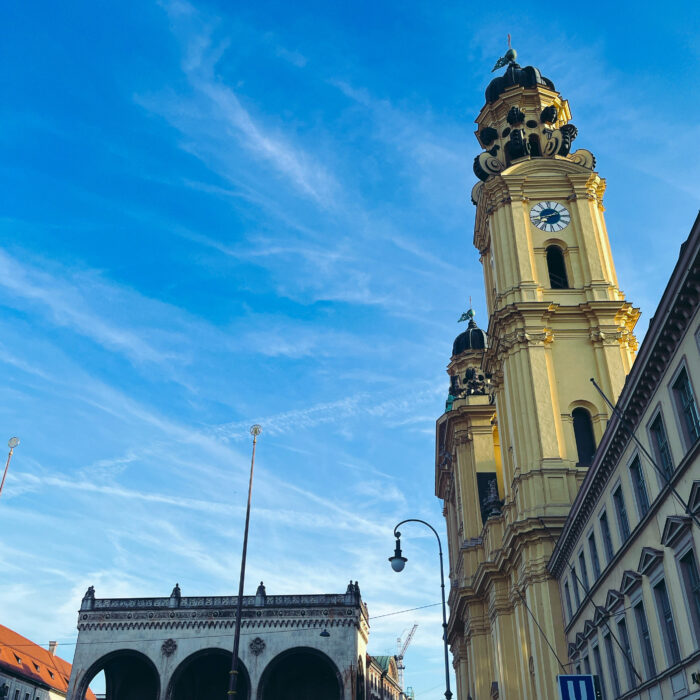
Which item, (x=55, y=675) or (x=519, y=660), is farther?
(x=55, y=675)

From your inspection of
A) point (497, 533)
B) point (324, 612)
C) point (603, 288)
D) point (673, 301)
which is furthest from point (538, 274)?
point (324, 612)

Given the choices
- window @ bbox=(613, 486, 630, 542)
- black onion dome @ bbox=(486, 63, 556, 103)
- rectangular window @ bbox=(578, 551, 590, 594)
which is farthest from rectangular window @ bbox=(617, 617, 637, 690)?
black onion dome @ bbox=(486, 63, 556, 103)

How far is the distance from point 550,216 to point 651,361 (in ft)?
85.3

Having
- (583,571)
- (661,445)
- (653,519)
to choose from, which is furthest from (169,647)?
(661,445)

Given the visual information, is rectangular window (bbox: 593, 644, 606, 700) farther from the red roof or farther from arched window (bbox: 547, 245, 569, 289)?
the red roof

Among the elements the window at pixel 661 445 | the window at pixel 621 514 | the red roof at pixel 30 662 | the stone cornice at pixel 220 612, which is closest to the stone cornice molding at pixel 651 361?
the window at pixel 661 445

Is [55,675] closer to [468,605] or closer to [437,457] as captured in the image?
[437,457]

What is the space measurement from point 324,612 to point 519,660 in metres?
34.3

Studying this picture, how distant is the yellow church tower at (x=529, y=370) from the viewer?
111 ft

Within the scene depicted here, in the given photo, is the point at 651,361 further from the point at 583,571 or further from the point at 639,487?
the point at 583,571

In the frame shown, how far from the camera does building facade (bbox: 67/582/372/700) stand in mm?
64438

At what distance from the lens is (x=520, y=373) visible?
3778 cm

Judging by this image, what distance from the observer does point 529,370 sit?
37.4 metres

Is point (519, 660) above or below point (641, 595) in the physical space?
above
